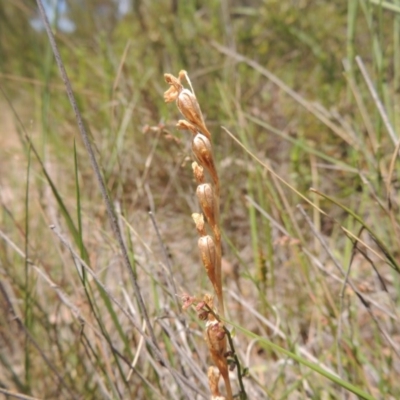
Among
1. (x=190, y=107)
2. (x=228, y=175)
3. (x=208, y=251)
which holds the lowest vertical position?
(x=228, y=175)

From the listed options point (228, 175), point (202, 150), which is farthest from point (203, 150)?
point (228, 175)

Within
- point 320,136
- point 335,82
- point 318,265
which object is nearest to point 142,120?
point 320,136

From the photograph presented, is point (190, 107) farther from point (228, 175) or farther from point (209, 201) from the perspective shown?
point (228, 175)

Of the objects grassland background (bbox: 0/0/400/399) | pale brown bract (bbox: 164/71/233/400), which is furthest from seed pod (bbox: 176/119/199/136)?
grassland background (bbox: 0/0/400/399)

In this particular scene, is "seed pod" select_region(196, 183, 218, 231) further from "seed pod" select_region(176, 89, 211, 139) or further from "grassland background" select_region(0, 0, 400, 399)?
"grassland background" select_region(0, 0, 400, 399)

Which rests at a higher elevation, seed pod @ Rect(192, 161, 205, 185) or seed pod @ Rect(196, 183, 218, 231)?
seed pod @ Rect(192, 161, 205, 185)

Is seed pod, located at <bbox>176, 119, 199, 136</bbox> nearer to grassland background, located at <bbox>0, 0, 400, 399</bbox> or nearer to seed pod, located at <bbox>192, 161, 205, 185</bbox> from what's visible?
seed pod, located at <bbox>192, 161, 205, 185</bbox>

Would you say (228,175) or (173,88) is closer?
(173,88)

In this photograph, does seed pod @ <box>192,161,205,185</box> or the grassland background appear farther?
the grassland background

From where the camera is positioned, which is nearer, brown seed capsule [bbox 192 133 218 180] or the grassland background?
brown seed capsule [bbox 192 133 218 180]

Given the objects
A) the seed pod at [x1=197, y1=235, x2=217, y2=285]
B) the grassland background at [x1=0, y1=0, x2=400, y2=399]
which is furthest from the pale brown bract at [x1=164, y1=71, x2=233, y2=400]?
the grassland background at [x1=0, y1=0, x2=400, y2=399]

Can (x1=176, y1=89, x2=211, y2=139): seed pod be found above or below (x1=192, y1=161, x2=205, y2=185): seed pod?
above
